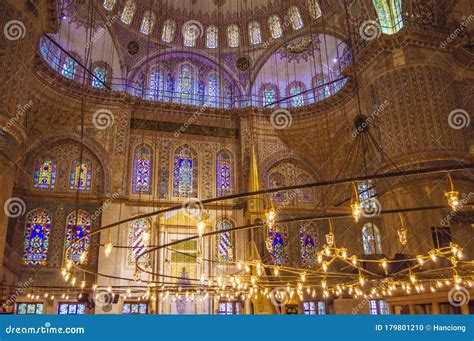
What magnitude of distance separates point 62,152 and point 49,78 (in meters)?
2.58

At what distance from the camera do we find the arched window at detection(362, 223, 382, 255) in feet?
50.6

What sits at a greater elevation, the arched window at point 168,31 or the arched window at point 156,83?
the arched window at point 168,31

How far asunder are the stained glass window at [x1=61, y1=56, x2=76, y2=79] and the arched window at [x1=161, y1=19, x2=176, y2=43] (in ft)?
13.0

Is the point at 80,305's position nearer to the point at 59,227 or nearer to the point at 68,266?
the point at 59,227

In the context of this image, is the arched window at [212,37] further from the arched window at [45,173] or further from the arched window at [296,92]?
the arched window at [45,173]

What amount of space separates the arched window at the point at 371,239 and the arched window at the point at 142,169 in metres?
8.23

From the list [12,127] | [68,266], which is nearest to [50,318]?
[68,266]

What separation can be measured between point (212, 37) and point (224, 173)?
241 inches

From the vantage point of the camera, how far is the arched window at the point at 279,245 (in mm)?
15892

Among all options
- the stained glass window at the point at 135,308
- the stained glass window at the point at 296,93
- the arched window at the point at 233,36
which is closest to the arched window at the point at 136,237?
the stained glass window at the point at 135,308

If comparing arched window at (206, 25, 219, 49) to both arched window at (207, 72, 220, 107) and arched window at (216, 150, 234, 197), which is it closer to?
arched window at (207, 72, 220, 107)

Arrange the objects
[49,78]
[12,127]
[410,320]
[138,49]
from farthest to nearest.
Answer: [138,49] < [49,78] < [12,127] < [410,320]

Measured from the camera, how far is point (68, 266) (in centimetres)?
768

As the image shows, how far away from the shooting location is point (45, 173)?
14617 millimetres
